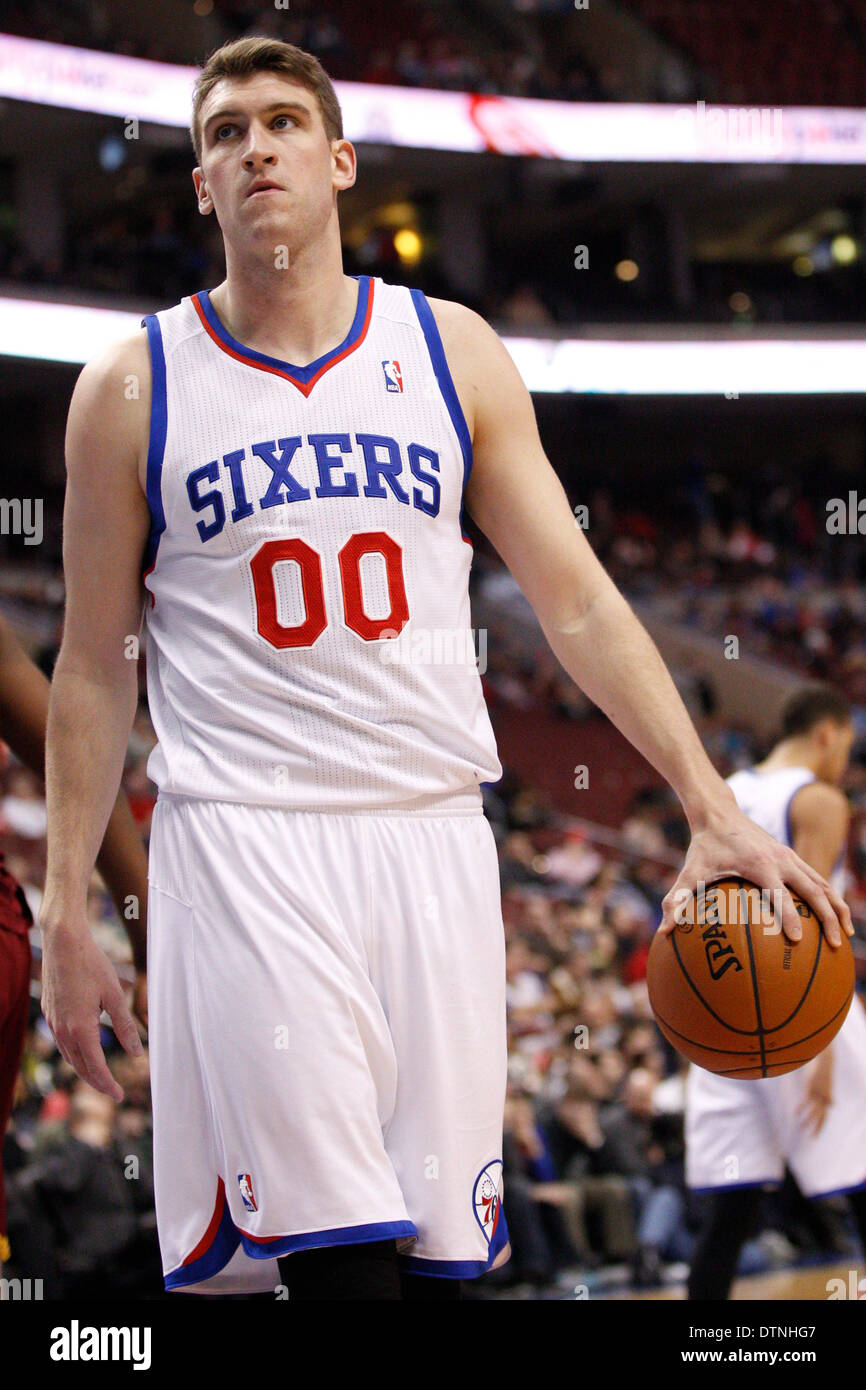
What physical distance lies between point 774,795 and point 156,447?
2527 millimetres

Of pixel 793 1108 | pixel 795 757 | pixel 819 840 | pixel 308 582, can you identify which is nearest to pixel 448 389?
pixel 308 582

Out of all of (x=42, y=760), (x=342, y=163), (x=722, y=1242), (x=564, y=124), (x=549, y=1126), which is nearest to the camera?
(x=342, y=163)

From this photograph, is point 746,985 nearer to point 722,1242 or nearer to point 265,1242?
point 265,1242

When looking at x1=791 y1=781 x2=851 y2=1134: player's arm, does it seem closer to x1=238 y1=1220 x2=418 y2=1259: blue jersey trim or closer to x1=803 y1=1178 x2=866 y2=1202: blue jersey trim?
x1=803 y1=1178 x2=866 y2=1202: blue jersey trim

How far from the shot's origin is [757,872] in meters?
1.95

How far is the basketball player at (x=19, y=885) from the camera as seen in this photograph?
2.24 metres

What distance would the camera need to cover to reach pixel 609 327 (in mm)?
18422

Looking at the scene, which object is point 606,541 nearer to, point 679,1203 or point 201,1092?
point 679,1203

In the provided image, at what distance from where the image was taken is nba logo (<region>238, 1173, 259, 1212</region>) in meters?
1.97

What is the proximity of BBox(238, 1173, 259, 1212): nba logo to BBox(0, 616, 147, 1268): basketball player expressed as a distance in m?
0.43

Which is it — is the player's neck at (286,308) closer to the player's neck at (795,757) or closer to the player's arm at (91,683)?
the player's arm at (91,683)

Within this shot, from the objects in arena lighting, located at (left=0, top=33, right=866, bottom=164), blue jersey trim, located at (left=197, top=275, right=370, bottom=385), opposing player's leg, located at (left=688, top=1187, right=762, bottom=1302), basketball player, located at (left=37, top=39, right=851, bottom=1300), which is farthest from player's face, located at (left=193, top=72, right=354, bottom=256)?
arena lighting, located at (left=0, top=33, right=866, bottom=164)

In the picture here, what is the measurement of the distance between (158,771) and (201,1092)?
44cm
